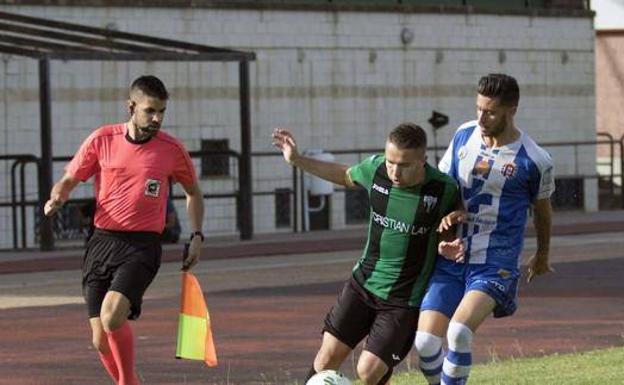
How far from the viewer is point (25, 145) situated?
29672 mm

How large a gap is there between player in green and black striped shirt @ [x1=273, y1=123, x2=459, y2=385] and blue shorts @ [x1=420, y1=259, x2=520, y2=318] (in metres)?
0.12

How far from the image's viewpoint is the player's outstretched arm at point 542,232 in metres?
10.9

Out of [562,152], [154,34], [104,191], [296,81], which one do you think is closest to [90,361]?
[104,191]

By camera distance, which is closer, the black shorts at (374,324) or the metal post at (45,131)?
the black shorts at (374,324)

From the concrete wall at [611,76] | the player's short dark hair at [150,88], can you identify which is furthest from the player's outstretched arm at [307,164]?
the concrete wall at [611,76]

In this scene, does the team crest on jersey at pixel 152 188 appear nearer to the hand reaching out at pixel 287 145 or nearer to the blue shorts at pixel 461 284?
the hand reaching out at pixel 287 145

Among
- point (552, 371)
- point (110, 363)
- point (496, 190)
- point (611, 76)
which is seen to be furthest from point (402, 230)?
point (611, 76)

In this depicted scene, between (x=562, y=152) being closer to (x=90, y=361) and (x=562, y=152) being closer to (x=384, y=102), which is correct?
(x=384, y=102)

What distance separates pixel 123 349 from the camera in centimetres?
1168

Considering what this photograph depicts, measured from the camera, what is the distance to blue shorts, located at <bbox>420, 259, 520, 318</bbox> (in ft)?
34.9

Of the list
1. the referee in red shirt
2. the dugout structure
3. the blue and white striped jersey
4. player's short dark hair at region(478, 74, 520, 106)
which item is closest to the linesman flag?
the referee in red shirt

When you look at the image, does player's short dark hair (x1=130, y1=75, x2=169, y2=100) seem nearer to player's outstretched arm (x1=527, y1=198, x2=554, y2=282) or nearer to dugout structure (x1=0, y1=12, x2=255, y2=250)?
player's outstretched arm (x1=527, y1=198, x2=554, y2=282)

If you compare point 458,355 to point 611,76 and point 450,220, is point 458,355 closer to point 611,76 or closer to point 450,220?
point 450,220

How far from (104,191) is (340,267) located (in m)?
13.0
